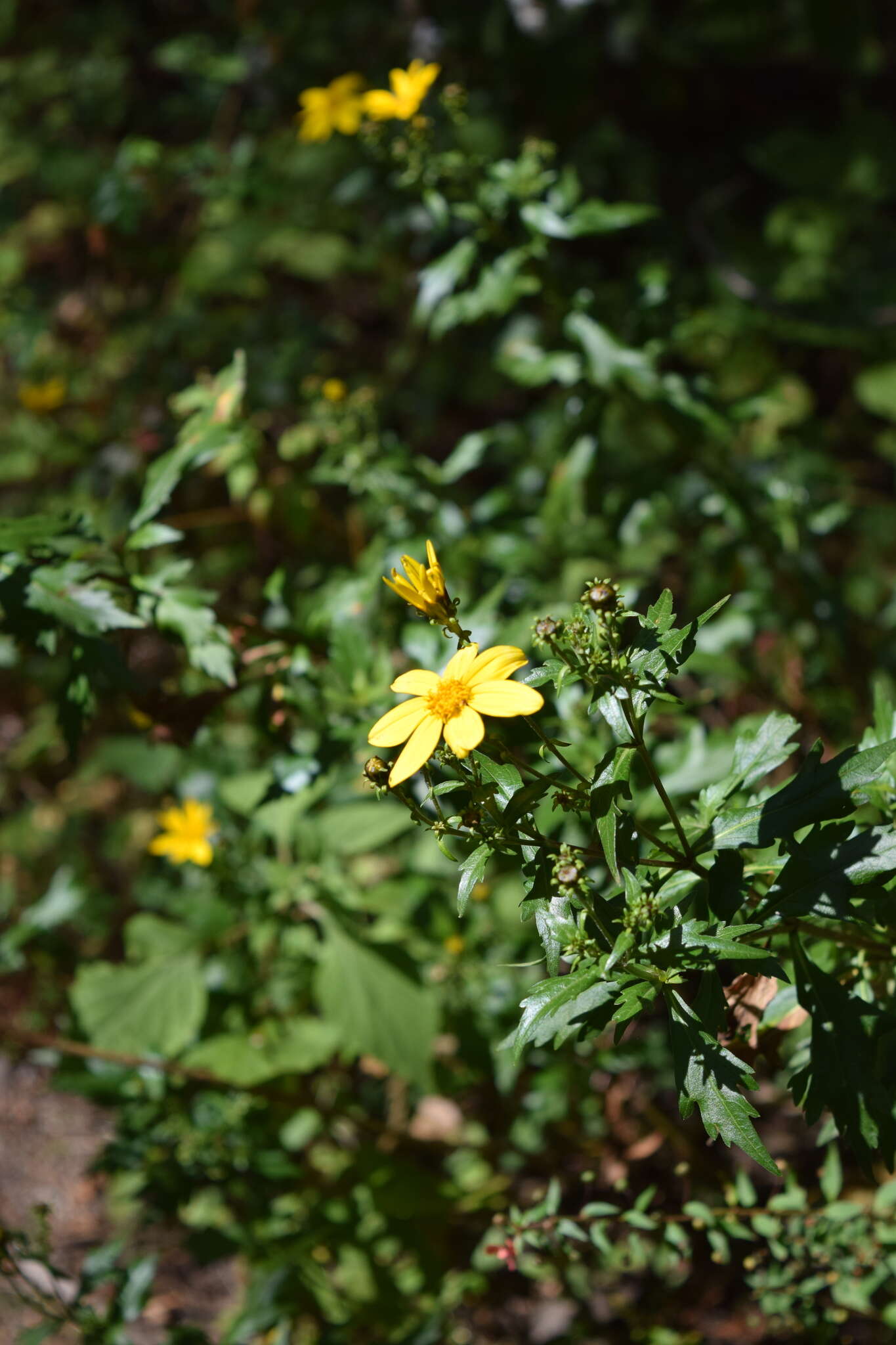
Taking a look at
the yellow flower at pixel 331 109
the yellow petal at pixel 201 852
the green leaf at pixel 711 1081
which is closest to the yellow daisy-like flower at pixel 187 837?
the yellow petal at pixel 201 852

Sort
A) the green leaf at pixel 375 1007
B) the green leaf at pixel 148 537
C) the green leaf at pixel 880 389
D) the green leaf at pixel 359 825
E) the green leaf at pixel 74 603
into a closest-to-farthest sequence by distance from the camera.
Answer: the green leaf at pixel 74 603 < the green leaf at pixel 148 537 < the green leaf at pixel 375 1007 < the green leaf at pixel 359 825 < the green leaf at pixel 880 389

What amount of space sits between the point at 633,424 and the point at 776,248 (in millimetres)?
1131

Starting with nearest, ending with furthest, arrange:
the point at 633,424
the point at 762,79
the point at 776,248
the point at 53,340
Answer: the point at 633,424 < the point at 776,248 < the point at 762,79 < the point at 53,340

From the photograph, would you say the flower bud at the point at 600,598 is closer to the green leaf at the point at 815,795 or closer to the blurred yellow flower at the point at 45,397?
the green leaf at the point at 815,795

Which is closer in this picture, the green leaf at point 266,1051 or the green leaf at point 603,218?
the green leaf at point 603,218

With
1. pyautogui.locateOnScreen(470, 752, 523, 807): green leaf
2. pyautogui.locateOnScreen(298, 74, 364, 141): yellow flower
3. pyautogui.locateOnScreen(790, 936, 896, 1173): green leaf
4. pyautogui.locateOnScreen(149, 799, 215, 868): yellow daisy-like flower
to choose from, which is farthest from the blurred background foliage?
pyautogui.locateOnScreen(470, 752, 523, 807): green leaf

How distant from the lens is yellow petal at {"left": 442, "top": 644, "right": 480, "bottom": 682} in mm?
1368

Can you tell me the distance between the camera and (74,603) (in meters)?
1.77

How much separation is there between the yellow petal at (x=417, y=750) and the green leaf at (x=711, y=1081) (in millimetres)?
438

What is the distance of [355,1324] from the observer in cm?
250

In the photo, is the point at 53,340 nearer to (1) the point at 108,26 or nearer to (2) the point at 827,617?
(1) the point at 108,26

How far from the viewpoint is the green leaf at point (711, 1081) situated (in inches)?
50.2

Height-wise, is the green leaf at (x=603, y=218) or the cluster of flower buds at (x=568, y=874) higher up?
the green leaf at (x=603, y=218)

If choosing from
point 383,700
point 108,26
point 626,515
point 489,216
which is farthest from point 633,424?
point 108,26
